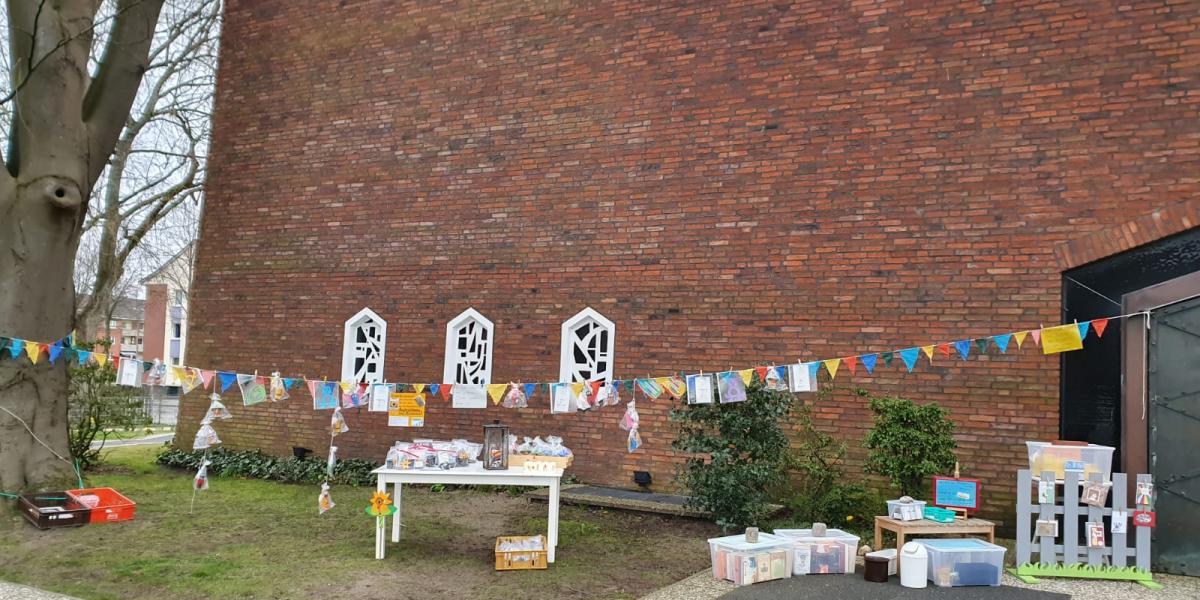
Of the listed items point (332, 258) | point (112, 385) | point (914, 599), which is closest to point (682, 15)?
point (332, 258)

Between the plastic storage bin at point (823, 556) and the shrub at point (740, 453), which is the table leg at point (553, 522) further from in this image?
the plastic storage bin at point (823, 556)

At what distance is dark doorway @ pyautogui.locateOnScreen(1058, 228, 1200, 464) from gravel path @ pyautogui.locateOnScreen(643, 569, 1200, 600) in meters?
1.73

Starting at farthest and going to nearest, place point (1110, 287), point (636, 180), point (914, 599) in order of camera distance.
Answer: point (636, 180) < point (1110, 287) < point (914, 599)

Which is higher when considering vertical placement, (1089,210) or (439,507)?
(1089,210)

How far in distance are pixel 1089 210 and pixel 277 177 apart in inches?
424

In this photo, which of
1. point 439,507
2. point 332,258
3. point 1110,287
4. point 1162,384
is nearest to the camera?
point 1162,384

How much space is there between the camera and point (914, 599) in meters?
5.64

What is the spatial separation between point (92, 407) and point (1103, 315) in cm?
1296

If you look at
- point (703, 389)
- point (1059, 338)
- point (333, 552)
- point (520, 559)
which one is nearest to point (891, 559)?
point (703, 389)

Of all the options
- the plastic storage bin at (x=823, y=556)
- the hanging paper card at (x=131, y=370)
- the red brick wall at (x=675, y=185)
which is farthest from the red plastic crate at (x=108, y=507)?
the plastic storage bin at (x=823, y=556)

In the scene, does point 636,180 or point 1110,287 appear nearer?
point 1110,287

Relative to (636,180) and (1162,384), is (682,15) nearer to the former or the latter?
(636,180)

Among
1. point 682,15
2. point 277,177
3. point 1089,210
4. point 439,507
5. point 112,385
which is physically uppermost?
point 682,15

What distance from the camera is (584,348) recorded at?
1023 centimetres
